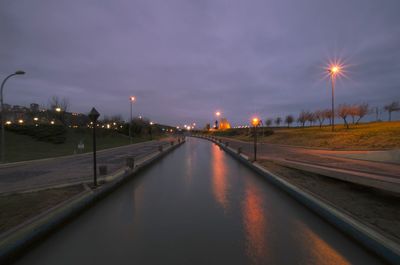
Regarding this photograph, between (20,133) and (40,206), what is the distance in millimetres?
40261

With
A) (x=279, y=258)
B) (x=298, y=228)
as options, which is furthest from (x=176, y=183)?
(x=279, y=258)

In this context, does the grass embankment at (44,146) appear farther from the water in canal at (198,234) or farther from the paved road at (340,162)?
the paved road at (340,162)

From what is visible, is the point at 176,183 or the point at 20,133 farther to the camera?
A: the point at 20,133

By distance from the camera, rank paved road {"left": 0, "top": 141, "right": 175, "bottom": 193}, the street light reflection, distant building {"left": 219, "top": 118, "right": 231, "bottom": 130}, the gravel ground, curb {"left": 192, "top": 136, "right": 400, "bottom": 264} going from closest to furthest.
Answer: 1. curb {"left": 192, "top": 136, "right": 400, "bottom": 264}
2. the street light reflection
3. the gravel ground
4. paved road {"left": 0, "top": 141, "right": 175, "bottom": 193}
5. distant building {"left": 219, "top": 118, "right": 231, "bottom": 130}

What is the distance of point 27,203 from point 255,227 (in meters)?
6.53

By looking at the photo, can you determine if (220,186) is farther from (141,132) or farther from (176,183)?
(141,132)

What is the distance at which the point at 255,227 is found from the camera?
5.90 m

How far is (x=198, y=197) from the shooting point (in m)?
8.64

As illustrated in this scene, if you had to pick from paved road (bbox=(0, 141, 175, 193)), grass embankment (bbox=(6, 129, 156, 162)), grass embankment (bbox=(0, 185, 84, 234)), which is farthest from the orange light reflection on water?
grass embankment (bbox=(6, 129, 156, 162))

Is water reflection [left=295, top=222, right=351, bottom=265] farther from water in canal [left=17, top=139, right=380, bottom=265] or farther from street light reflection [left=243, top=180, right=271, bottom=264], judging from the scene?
street light reflection [left=243, top=180, right=271, bottom=264]

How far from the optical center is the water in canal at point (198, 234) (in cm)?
446

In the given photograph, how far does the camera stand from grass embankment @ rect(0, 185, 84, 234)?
5.63m

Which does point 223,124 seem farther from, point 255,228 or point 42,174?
point 255,228

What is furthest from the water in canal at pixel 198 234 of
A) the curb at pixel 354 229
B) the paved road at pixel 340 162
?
the paved road at pixel 340 162
